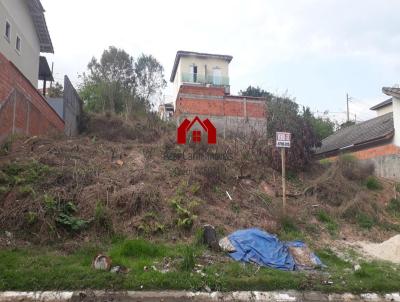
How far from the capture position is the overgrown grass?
560cm

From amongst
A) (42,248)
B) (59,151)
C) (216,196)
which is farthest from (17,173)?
(216,196)

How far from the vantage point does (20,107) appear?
443 inches

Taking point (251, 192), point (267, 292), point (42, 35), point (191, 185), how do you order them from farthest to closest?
point (42, 35), point (251, 192), point (191, 185), point (267, 292)

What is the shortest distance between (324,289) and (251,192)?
568 cm

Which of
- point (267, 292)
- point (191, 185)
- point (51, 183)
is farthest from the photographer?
point (191, 185)

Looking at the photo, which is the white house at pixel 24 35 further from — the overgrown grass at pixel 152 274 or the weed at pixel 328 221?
the weed at pixel 328 221

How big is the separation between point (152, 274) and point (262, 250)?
8.65 feet

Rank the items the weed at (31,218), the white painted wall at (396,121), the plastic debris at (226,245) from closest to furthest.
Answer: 1. the weed at (31,218)
2. the plastic debris at (226,245)
3. the white painted wall at (396,121)

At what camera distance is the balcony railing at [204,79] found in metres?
36.2

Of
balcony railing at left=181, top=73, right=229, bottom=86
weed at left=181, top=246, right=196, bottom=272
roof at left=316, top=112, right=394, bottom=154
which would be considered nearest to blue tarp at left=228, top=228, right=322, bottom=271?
weed at left=181, top=246, right=196, bottom=272

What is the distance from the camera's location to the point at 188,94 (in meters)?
20.5

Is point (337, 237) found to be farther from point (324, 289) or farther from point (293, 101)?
point (293, 101)

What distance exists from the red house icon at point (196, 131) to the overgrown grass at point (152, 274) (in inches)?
286

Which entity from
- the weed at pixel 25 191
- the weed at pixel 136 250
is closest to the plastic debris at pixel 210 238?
the weed at pixel 136 250
